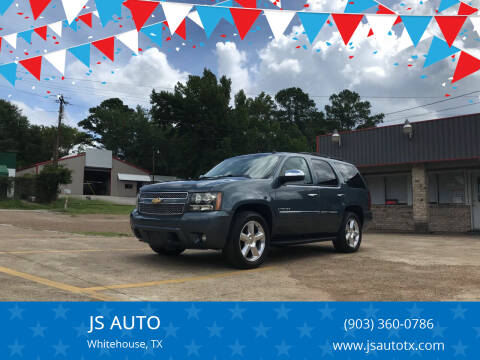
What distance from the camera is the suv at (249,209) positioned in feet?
17.9

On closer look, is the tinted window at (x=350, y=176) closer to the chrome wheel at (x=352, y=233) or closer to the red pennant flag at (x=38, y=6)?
the chrome wheel at (x=352, y=233)

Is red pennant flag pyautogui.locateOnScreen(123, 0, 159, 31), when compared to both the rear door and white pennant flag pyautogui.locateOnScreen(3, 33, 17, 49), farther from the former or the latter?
the rear door

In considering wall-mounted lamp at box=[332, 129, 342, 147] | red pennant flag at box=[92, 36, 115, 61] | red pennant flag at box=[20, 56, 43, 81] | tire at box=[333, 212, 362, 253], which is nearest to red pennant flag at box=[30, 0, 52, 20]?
red pennant flag at box=[20, 56, 43, 81]

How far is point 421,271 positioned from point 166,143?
66.1 meters

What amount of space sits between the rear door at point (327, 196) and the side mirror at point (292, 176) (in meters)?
0.88

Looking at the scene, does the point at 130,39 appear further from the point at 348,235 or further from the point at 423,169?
the point at 423,169

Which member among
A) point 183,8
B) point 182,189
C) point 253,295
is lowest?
point 253,295

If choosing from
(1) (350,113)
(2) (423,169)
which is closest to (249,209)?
(2) (423,169)

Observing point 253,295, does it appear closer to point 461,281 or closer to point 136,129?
point 461,281

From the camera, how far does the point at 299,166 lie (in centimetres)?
715

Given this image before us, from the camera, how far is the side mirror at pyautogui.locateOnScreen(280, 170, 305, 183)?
6.27 meters

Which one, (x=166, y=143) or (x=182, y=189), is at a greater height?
(x=166, y=143)

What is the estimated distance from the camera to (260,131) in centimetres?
5738

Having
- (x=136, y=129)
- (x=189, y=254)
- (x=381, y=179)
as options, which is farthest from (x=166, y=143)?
(x=189, y=254)
